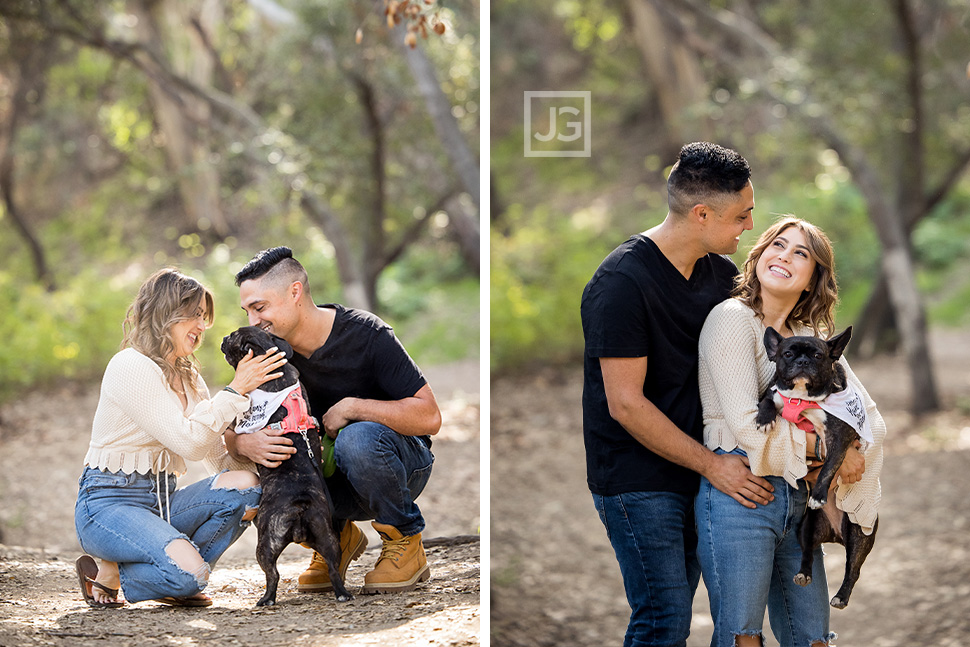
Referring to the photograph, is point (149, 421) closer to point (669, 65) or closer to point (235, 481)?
point (235, 481)

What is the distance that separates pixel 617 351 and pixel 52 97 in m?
9.82

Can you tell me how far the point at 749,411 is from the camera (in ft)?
7.40

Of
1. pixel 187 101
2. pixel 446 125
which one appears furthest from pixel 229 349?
pixel 187 101

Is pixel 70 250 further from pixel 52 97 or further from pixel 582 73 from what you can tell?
pixel 582 73

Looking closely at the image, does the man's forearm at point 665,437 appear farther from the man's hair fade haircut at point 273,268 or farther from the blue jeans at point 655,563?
the man's hair fade haircut at point 273,268

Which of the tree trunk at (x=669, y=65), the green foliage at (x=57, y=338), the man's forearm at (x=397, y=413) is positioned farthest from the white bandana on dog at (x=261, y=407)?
the tree trunk at (x=669, y=65)

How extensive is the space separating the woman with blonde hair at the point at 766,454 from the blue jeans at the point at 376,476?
0.90 metres

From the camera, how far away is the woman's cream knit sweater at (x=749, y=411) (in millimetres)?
2250

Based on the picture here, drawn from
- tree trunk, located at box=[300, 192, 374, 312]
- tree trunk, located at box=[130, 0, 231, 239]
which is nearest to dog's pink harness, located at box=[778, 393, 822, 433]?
tree trunk, located at box=[300, 192, 374, 312]

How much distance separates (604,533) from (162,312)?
541cm

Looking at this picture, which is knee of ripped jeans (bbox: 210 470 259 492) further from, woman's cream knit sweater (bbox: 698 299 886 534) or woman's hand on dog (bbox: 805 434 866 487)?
woman's hand on dog (bbox: 805 434 866 487)

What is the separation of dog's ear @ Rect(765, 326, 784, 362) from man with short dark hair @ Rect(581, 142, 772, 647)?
0.19 meters

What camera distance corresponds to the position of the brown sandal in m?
2.64
